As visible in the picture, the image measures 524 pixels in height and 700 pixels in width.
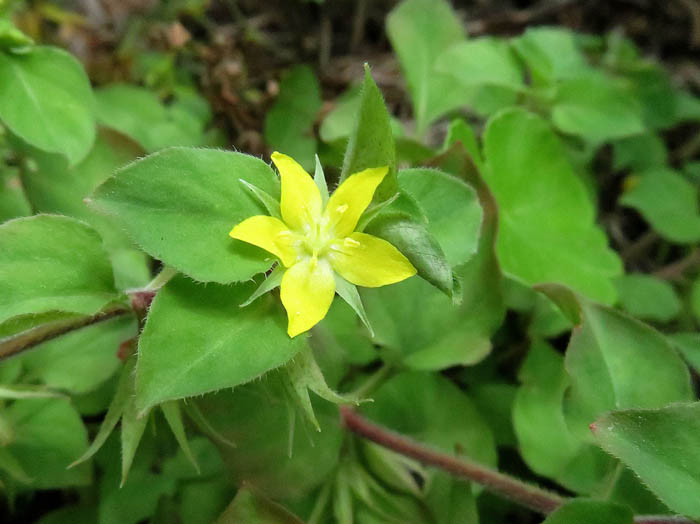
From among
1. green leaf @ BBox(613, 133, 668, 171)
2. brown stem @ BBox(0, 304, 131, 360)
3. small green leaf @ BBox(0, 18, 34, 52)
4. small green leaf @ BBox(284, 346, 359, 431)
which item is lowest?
green leaf @ BBox(613, 133, 668, 171)

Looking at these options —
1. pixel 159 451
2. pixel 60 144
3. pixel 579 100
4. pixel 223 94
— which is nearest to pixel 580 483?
pixel 159 451

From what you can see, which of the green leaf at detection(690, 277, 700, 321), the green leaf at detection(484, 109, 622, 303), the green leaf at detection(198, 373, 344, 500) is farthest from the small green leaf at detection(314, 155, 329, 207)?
the green leaf at detection(690, 277, 700, 321)

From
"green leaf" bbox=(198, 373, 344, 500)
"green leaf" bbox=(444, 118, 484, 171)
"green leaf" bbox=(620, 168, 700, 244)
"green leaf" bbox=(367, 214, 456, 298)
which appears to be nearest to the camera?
"green leaf" bbox=(367, 214, 456, 298)

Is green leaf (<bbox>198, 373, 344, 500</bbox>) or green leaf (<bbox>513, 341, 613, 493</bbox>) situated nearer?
green leaf (<bbox>198, 373, 344, 500</bbox>)

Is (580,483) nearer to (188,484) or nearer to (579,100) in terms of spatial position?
(188,484)

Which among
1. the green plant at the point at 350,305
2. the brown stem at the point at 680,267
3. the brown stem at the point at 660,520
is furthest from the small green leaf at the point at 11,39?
the brown stem at the point at 680,267

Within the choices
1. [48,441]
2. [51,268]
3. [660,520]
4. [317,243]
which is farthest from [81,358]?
[660,520]

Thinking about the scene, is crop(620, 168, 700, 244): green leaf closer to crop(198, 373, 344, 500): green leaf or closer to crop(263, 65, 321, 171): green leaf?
crop(263, 65, 321, 171): green leaf

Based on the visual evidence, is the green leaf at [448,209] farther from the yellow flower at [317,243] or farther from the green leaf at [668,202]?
the green leaf at [668,202]
